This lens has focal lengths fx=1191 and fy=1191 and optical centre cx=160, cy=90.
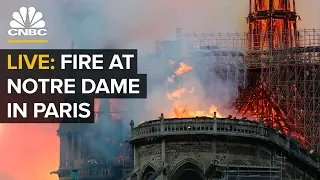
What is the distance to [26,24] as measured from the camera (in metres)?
87.9

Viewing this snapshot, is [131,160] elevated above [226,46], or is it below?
below

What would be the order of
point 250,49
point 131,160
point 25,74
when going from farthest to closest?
point 250,49 < point 131,160 < point 25,74

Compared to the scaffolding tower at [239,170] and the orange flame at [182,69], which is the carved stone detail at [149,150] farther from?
the orange flame at [182,69]

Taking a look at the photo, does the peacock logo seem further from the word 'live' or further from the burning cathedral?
the burning cathedral

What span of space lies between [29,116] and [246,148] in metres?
15.8

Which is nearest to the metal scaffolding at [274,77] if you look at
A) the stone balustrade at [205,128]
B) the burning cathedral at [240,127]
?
the burning cathedral at [240,127]

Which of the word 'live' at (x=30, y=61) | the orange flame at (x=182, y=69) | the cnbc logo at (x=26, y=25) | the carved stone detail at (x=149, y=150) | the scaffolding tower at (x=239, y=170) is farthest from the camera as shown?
the orange flame at (x=182, y=69)

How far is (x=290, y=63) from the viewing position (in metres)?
112

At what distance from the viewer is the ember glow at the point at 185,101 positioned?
98.7 m

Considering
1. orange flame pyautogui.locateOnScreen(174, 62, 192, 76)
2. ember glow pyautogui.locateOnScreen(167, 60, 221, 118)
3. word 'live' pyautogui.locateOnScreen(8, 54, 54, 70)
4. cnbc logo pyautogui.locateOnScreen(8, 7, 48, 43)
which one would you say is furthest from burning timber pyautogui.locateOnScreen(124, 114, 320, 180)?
orange flame pyautogui.locateOnScreen(174, 62, 192, 76)

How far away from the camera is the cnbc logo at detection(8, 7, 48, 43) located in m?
87.6

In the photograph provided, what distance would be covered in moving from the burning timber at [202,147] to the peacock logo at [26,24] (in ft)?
35.5

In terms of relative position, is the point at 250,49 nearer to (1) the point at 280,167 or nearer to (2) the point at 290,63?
(2) the point at 290,63

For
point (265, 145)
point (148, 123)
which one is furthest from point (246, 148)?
point (148, 123)
